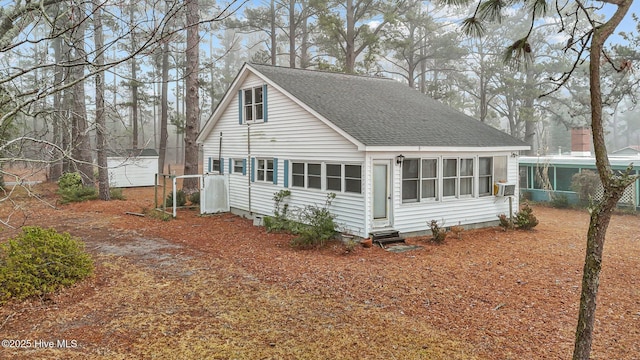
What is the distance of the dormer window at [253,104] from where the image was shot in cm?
1409

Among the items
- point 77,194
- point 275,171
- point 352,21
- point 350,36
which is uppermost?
point 352,21

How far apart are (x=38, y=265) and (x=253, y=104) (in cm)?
910

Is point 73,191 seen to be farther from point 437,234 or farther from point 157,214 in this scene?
point 437,234

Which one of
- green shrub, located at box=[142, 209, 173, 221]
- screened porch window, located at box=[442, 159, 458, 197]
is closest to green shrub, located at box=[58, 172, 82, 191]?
green shrub, located at box=[142, 209, 173, 221]

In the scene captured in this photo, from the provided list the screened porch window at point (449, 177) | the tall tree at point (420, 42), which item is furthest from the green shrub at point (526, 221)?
the tall tree at point (420, 42)

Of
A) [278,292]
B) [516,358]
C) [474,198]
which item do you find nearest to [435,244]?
[474,198]

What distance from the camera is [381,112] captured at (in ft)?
43.0

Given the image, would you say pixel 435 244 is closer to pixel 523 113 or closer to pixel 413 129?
pixel 413 129

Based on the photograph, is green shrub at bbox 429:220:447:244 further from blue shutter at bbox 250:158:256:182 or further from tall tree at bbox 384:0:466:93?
tall tree at bbox 384:0:466:93

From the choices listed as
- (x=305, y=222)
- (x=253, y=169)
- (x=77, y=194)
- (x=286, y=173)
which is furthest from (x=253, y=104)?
(x=77, y=194)

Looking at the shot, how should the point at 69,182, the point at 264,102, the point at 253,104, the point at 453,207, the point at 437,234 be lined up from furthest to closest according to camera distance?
the point at 69,182 < the point at 253,104 < the point at 264,102 < the point at 453,207 < the point at 437,234

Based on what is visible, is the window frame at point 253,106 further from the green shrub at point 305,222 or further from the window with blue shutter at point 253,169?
the green shrub at point 305,222

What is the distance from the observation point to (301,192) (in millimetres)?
12602

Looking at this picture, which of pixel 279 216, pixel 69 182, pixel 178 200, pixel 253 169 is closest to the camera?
pixel 279 216
